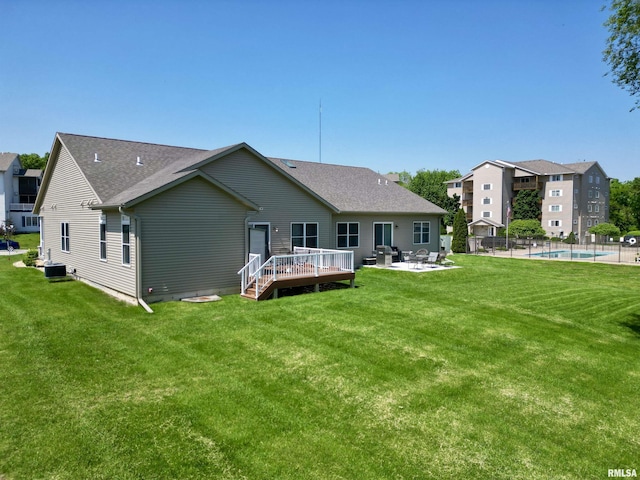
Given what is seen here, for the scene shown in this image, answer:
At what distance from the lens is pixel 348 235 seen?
20.6m

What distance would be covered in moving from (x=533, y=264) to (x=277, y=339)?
71.5ft

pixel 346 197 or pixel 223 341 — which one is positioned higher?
pixel 346 197

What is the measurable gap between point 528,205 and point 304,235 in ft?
160

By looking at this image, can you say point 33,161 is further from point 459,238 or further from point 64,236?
point 459,238

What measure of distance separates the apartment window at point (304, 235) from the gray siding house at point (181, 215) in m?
0.05

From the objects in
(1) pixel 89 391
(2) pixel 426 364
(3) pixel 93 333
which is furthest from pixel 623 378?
(3) pixel 93 333

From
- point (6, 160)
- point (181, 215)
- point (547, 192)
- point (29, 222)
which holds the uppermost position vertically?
point (6, 160)

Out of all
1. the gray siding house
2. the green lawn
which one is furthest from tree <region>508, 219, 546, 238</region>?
the green lawn

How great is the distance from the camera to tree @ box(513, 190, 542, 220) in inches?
2197

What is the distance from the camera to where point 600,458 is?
484 centimetres

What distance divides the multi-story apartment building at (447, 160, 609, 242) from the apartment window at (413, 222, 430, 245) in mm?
30610

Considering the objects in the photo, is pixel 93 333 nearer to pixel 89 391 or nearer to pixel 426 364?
pixel 89 391

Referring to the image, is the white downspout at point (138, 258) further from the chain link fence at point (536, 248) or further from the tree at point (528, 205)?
the tree at point (528, 205)

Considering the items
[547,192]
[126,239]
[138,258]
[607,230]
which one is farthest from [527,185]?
[138,258]
